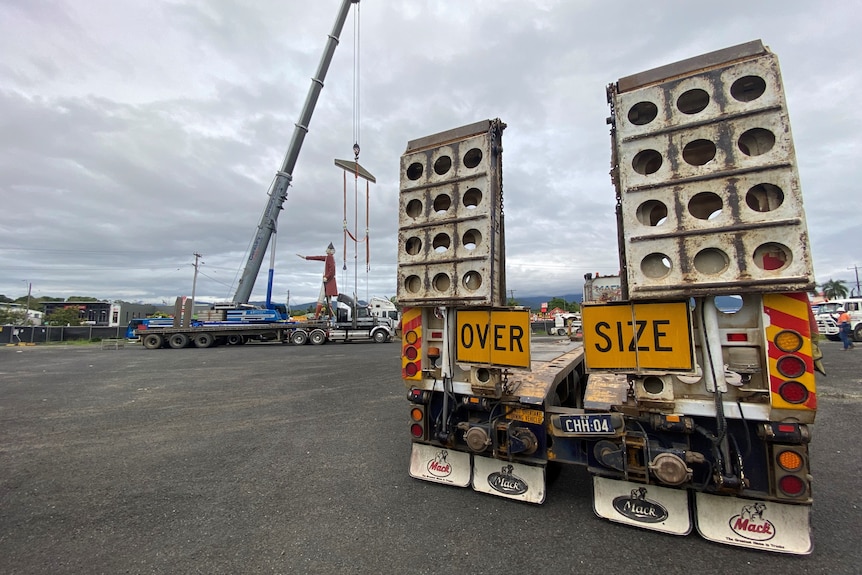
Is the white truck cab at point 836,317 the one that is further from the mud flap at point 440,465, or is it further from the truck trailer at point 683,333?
the mud flap at point 440,465

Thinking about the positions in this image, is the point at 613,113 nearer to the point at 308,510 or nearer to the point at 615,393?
the point at 615,393

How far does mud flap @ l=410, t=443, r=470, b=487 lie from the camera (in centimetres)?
357

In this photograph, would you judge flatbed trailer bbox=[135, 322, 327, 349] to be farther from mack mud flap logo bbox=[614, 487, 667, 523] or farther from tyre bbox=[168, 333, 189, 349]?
mack mud flap logo bbox=[614, 487, 667, 523]

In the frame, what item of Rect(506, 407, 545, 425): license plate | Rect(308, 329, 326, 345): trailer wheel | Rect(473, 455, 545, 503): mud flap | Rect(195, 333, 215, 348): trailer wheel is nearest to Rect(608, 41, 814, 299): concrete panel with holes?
Rect(506, 407, 545, 425): license plate

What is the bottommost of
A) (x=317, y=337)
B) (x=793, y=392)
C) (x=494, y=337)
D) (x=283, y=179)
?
(x=317, y=337)

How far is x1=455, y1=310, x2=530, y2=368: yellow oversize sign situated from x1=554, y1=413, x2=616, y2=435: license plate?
515 mm

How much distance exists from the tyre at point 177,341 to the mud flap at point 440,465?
78.1 feet

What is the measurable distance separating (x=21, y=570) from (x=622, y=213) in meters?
4.68

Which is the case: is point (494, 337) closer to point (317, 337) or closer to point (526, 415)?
point (526, 415)

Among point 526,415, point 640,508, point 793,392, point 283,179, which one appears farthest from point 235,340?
point 793,392

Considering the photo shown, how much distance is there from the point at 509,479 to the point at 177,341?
24883 millimetres

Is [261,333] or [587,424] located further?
[261,333]

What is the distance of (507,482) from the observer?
334cm

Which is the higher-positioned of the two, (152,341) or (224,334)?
(224,334)
